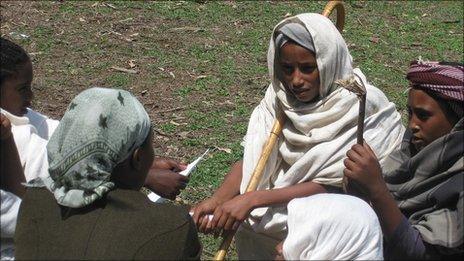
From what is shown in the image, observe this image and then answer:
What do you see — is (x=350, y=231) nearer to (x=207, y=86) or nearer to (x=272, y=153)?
Answer: (x=272, y=153)

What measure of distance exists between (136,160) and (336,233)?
85 cm

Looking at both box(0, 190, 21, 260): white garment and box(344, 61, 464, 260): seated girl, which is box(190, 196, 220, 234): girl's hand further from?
box(0, 190, 21, 260): white garment

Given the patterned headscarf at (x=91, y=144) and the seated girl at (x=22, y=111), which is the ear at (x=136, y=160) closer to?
the patterned headscarf at (x=91, y=144)

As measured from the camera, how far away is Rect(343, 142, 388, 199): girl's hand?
3602 mm

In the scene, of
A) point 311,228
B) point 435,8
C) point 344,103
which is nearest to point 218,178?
point 344,103

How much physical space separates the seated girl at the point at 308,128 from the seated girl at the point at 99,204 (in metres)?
0.92

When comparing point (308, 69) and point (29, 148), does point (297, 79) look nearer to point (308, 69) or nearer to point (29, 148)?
point (308, 69)

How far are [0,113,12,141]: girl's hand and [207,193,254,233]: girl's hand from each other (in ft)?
3.61

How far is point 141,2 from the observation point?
10.3 meters

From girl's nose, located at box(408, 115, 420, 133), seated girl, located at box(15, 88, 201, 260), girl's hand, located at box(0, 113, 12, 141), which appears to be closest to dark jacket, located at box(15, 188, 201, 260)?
seated girl, located at box(15, 88, 201, 260)

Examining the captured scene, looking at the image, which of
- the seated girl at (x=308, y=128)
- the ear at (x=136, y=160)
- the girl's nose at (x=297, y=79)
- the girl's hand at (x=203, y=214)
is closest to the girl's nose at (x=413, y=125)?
the seated girl at (x=308, y=128)

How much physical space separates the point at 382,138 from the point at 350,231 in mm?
1010

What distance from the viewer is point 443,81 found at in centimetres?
365

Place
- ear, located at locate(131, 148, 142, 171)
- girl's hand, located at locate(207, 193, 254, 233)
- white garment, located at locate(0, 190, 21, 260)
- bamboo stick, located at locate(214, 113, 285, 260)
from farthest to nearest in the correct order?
bamboo stick, located at locate(214, 113, 285, 260), girl's hand, located at locate(207, 193, 254, 233), white garment, located at locate(0, 190, 21, 260), ear, located at locate(131, 148, 142, 171)
